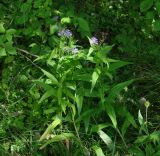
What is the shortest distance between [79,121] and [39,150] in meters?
0.32

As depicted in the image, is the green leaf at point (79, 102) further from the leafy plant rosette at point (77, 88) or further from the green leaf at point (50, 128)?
the green leaf at point (50, 128)

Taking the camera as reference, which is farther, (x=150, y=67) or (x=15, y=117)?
(x=150, y=67)

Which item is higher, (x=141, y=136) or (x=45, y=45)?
(x=45, y=45)

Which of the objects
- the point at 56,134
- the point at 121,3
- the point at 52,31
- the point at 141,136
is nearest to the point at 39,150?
the point at 56,134

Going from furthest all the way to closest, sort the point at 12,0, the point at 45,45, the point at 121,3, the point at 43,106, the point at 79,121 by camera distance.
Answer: the point at 121,3
the point at 12,0
the point at 45,45
the point at 43,106
the point at 79,121

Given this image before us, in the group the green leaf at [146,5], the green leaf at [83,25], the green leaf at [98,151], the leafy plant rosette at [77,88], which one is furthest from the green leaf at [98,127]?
the green leaf at [146,5]

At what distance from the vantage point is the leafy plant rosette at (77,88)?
2.89 metres

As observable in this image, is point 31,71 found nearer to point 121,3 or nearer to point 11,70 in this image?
point 11,70

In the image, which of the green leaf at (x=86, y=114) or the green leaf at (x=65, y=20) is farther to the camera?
the green leaf at (x=65, y=20)

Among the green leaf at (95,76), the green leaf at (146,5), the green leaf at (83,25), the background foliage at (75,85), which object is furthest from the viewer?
the green leaf at (83,25)

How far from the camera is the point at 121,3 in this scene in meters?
4.23

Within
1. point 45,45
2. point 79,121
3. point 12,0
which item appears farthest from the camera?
point 12,0

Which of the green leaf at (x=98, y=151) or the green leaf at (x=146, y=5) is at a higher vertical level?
the green leaf at (x=146, y=5)

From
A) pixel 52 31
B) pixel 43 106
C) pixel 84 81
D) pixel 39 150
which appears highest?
pixel 52 31
